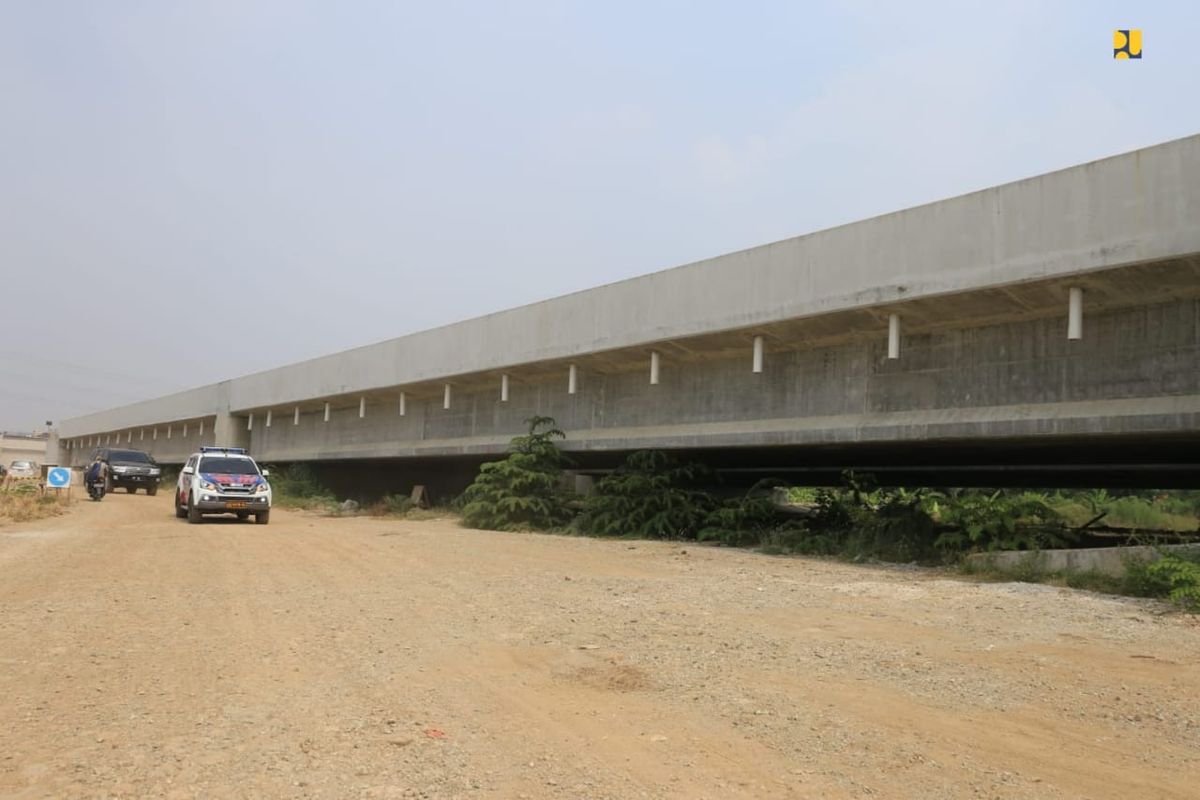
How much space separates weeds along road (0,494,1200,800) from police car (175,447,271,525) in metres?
9.30

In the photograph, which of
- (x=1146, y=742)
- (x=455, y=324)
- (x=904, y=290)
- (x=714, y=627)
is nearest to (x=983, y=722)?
(x=1146, y=742)

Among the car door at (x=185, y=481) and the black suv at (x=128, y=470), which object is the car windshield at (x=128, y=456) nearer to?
the black suv at (x=128, y=470)

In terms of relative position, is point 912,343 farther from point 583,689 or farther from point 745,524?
point 583,689

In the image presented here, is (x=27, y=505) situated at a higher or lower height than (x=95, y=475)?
lower

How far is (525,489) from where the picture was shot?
20.4 meters

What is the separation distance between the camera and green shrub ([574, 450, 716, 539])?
59.1ft

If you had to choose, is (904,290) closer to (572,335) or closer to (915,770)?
(572,335)

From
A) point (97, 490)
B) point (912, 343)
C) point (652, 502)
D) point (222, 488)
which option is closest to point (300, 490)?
point (97, 490)

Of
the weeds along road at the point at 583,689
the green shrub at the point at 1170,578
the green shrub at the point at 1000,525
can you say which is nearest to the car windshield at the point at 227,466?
the weeds along road at the point at 583,689

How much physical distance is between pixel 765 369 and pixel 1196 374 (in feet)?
23.7

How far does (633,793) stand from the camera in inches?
152

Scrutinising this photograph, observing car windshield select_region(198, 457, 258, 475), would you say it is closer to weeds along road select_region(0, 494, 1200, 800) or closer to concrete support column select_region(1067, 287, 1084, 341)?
weeds along road select_region(0, 494, 1200, 800)

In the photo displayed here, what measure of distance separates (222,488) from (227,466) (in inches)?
40.5

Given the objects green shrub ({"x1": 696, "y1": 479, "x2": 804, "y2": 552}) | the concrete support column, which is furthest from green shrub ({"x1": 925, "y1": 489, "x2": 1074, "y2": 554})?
green shrub ({"x1": 696, "y1": 479, "x2": 804, "y2": 552})
